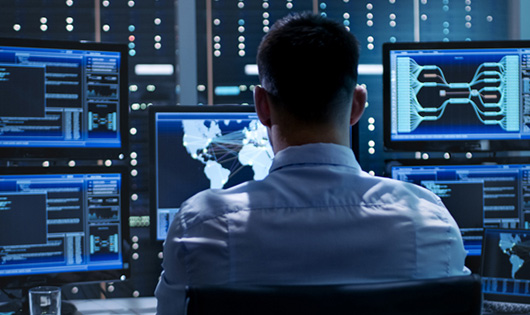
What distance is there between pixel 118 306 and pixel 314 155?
1.22m

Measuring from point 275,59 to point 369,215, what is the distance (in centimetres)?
30

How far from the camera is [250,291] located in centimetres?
60

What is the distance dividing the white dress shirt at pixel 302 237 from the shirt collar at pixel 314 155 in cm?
4

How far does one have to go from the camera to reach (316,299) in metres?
0.59

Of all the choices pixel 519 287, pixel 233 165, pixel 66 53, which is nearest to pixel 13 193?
pixel 66 53

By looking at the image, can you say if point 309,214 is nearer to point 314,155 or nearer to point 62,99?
point 314,155

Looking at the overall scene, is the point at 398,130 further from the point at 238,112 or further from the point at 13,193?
the point at 13,193

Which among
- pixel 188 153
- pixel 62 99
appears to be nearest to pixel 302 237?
pixel 188 153

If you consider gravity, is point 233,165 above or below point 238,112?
below

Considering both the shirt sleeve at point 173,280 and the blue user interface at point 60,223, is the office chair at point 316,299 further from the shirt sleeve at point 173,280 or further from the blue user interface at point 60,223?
the blue user interface at point 60,223

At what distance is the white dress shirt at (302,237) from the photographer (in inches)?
28.2

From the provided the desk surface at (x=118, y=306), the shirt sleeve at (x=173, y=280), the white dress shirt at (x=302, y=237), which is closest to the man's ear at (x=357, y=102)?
the white dress shirt at (x=302, y=237)

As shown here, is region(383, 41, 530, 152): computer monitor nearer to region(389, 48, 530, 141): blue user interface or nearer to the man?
region(389, 48, 530, 141): blue user interface

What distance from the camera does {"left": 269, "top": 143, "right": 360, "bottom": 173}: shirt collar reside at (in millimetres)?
830
